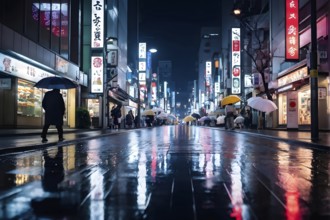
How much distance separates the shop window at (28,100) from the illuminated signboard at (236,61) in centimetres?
3533

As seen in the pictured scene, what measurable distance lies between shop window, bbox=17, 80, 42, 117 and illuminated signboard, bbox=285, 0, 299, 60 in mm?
18378

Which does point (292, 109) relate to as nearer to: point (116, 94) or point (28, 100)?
point (28, 100)

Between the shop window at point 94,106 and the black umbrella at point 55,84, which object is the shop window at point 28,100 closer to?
the black umbrella at point 55,84

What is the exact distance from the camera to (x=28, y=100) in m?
29.4

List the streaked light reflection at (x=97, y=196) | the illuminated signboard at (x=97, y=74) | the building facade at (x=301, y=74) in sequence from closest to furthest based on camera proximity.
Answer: the streaked light reflection at (x=97, y=196), the building facade at (x=301, y=74), the illuminated signboard at (x=97, y=74)

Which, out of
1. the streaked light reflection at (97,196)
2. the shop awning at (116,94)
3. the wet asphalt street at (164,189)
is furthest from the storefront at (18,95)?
Answer: the shop awning at (116,94)

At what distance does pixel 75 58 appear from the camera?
1651 inches

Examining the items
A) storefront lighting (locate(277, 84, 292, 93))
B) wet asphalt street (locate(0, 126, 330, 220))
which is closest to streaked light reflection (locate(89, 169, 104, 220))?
wet asphalt street (locate(0, 126, 330, 220))

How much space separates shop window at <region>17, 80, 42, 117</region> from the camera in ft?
91.2

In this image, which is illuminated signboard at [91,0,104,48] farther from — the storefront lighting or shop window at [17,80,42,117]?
the storefront lighting

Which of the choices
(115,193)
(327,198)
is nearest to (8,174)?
(115,193)

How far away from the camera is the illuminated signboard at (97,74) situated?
42938mm

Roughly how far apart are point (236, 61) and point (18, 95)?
1647 inches

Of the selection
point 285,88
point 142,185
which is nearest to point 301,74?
point 285,88
